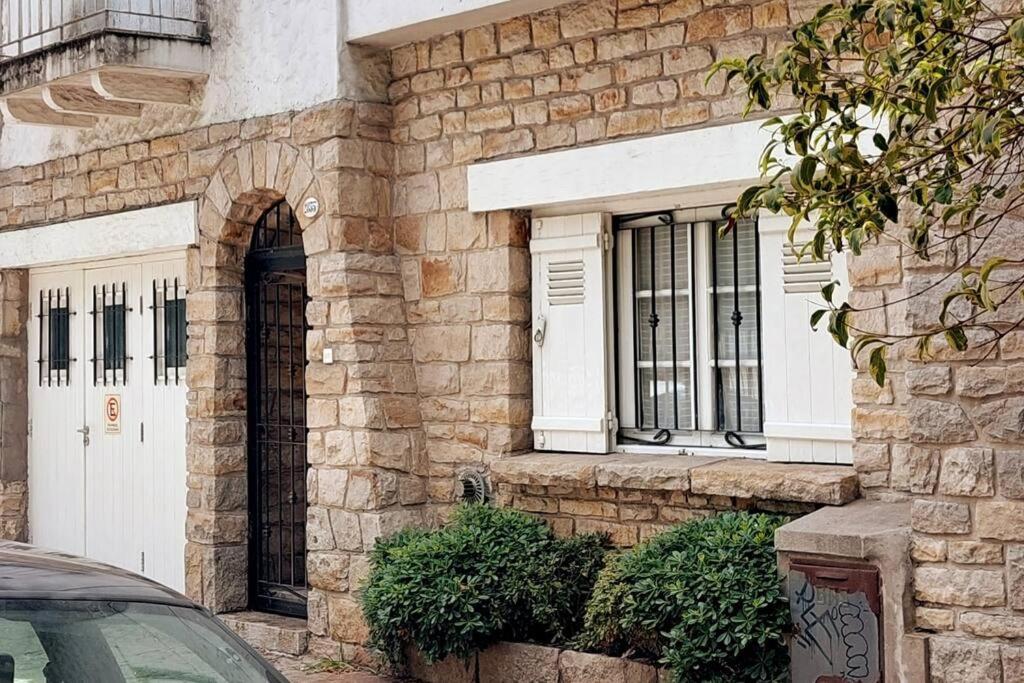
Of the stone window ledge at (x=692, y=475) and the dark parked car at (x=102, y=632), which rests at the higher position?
the stone window ledge at (x=692, y=475)

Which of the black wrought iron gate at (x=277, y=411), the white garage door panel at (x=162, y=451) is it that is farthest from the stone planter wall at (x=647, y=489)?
the white garage door panel at (x=162, y=451)

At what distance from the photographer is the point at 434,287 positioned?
8266 mm

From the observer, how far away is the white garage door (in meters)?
9.85

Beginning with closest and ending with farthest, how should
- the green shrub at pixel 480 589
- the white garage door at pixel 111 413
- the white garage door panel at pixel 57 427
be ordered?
the green shrub at pixel 480 589
the white garage door at pixel 111 413
the white garage door panel at pixel 57 427

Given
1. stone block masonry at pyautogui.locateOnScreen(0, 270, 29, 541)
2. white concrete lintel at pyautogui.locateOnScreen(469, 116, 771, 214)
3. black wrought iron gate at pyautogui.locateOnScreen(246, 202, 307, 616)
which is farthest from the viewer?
stone block masonry at pyautogui.locateOnScreen(0, 270, 29, 541)

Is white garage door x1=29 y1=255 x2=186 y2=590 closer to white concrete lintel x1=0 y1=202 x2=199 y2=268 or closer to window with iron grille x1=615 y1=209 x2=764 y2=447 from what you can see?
white concrete lintel x1=0 y1=202 x2=199 y2=268

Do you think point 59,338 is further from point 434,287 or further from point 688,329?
point 688,329

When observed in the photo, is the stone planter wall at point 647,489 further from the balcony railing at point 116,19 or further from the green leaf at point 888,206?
the balcony railing at point 116,19

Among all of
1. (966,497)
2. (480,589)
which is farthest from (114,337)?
(966,497)

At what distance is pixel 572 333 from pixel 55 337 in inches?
208

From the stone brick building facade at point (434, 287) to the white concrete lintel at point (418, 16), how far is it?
7 cm

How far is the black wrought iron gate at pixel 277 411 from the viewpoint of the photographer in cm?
907

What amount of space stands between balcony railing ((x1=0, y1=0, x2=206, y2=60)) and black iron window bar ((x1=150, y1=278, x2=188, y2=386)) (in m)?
1.85

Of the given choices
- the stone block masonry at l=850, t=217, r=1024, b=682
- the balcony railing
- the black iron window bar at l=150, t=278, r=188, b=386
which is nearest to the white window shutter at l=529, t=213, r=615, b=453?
the stone block masonry at l=850, t=217, r=1024, b=682
